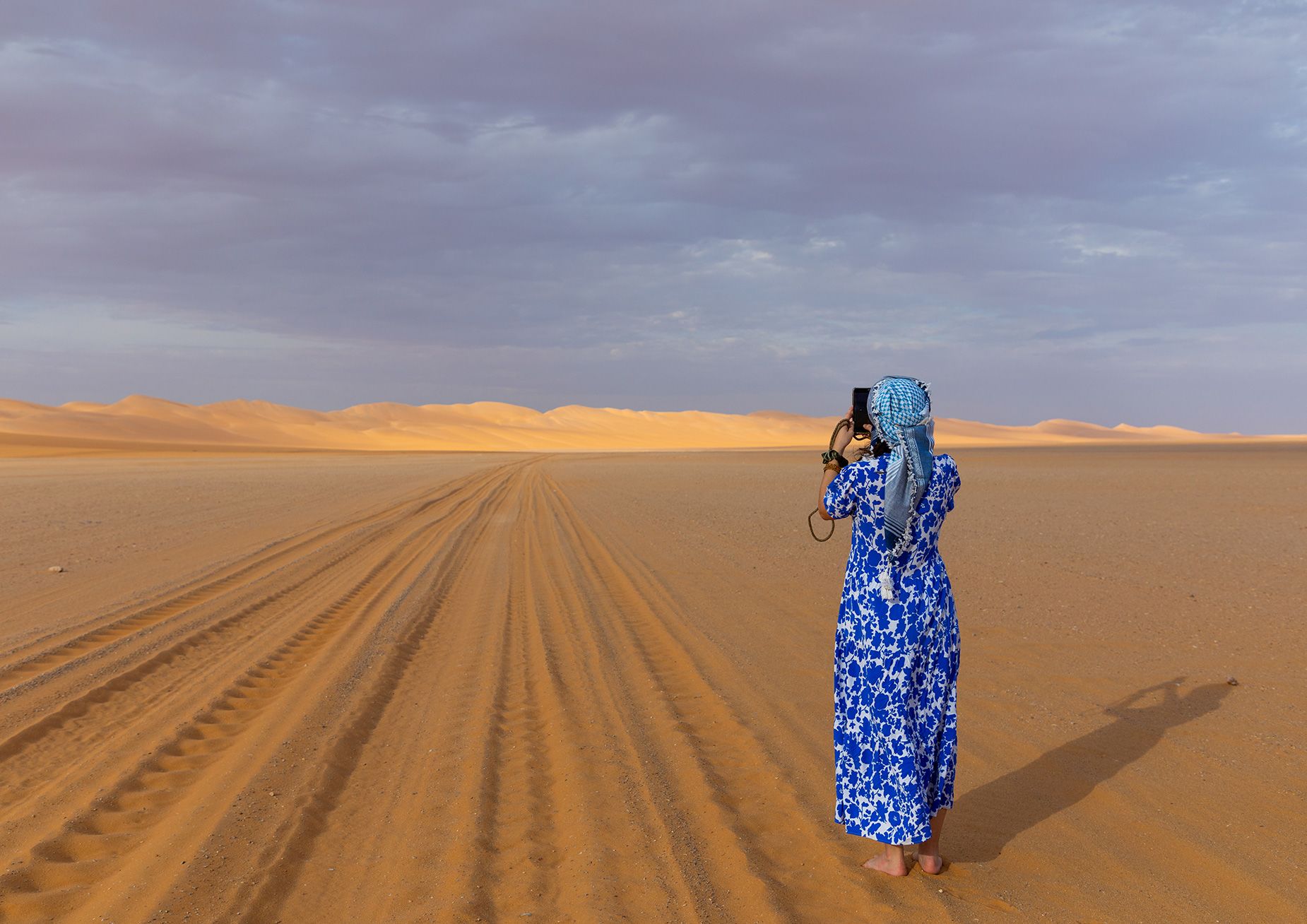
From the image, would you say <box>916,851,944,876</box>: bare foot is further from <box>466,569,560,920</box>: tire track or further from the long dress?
<box>466,569,560,920</box>: tire track

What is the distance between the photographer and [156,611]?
28.3 feet

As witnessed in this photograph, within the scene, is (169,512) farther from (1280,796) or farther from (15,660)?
(1280,796)

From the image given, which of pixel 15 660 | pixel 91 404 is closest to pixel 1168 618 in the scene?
pixel 15 660

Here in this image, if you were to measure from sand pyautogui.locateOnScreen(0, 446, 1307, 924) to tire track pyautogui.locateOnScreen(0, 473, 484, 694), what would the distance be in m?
0.06

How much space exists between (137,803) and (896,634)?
3572mm

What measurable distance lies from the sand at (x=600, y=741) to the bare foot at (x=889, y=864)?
7 cm

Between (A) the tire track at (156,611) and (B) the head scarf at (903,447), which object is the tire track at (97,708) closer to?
(A) the tire track at (156,611)

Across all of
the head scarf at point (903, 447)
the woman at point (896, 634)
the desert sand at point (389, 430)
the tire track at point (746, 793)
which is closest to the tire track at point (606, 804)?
the tire track at point (746, 793)

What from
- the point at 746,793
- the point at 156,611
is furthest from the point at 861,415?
the point at 156,611

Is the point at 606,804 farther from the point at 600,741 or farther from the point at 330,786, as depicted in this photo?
the point at 330,786

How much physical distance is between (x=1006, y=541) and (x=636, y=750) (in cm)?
1095

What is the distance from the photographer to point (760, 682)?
6.26 m

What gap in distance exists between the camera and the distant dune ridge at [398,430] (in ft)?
396

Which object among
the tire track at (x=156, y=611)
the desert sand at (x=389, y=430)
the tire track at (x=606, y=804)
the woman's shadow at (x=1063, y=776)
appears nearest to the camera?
the tire track at (x=606, y=804)
